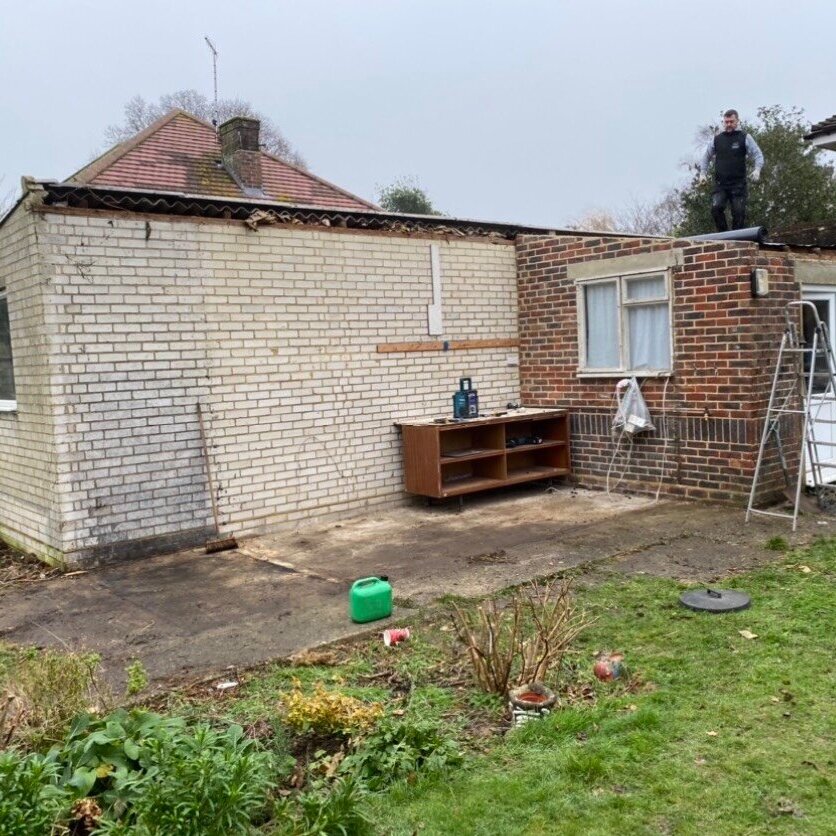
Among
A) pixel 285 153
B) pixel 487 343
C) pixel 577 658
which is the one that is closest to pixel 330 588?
pixel 577 658

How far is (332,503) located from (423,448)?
3.87 feet

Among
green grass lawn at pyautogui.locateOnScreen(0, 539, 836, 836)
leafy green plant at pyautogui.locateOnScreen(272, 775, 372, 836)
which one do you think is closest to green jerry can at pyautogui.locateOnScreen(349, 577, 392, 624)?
green grass lawn at pyautogui.locateOnScreen(0, 539, 836, 836)

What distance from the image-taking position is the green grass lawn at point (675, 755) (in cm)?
300

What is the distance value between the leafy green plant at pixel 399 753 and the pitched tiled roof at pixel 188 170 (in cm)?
1475

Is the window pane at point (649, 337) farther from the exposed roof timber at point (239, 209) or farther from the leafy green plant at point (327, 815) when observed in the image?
the leafy green plant at point (327, 815)

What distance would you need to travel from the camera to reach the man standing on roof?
1064 centimetres

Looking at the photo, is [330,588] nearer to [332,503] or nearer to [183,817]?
[332,503]

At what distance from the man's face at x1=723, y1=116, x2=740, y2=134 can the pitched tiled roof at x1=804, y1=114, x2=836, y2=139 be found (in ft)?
7.23

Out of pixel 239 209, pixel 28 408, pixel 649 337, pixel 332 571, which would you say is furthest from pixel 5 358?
pixel 649 337

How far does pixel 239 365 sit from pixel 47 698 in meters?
5.00

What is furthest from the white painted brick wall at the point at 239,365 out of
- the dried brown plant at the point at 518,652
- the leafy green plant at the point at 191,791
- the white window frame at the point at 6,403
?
the leafy green plant at the point at 191,791

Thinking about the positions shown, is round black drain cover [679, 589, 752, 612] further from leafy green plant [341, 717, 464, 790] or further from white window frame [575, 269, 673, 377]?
white window frame [575, 269, 673, 377]

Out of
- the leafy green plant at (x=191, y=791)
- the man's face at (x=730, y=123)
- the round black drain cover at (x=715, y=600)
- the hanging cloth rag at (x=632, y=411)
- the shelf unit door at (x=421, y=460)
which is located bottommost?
the round black drain cover at (x=715, y=600)

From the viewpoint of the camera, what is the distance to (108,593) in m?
6.60
